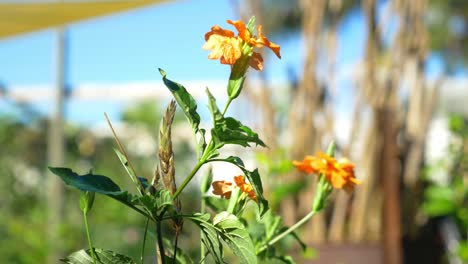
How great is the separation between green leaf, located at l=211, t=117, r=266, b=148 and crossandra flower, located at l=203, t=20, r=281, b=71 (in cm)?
5

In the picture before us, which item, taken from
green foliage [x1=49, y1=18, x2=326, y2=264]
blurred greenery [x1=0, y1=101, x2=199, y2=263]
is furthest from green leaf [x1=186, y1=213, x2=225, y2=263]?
blurred greenery [x1=0, y1=101, x2=199, y2=263]

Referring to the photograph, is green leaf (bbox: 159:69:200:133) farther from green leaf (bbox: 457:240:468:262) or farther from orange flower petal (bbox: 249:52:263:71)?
green leaf (bbox: 457:240:468:262)

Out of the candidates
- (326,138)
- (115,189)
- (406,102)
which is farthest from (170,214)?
(406,102)

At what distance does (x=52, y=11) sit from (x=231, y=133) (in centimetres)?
417

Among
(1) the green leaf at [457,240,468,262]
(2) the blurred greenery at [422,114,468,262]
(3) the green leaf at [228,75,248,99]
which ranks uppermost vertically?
(3) the green leaf at [228,75,248,99]

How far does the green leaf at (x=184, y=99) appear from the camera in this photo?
19.1 inches

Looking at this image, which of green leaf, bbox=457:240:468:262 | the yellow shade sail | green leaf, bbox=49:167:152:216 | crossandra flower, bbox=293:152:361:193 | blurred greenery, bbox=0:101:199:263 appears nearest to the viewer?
green leaf, bbox=49:167:152:216

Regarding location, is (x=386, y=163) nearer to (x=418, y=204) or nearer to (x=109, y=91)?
(x=418, y=204)

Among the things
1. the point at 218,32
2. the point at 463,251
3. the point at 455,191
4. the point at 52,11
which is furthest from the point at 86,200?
the point at 52,11

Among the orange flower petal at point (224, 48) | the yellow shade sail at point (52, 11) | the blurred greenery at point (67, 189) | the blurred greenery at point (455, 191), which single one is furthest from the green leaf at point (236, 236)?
the yellow shade sail at point (52, 11)

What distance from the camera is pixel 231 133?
49 centimetres

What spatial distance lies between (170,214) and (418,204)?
2.53m

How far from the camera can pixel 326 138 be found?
2641 mm

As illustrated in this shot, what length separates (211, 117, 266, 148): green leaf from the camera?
0.49 meters
